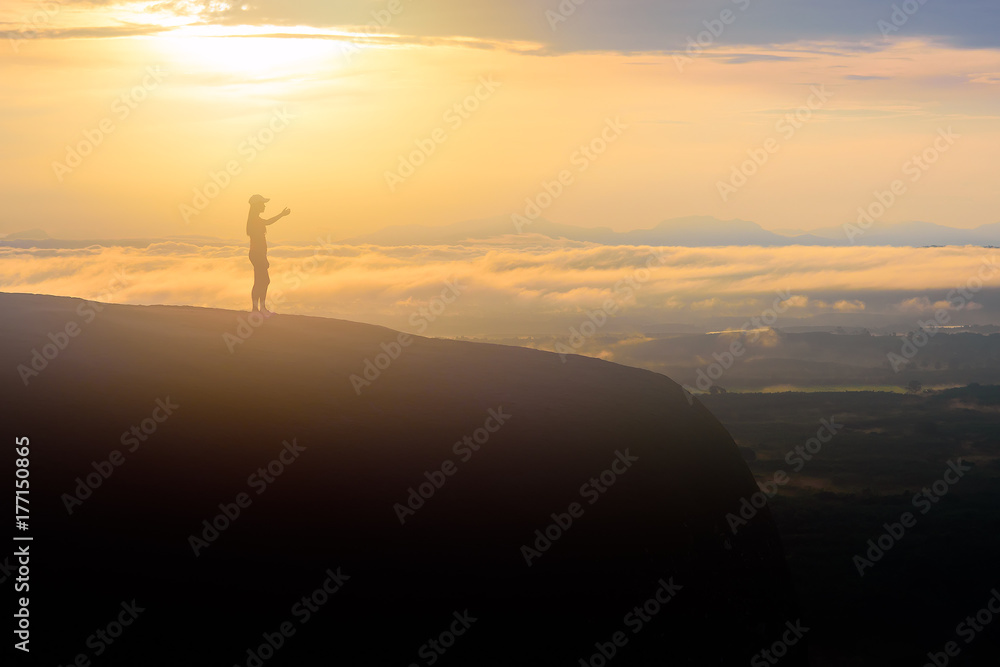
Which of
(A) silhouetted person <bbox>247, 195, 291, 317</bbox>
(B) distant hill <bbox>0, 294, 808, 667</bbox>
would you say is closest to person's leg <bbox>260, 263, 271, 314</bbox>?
(A) silhouetted person <bbox>247, 195, 291, 317</bbox>

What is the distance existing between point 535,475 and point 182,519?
8155 millimetres

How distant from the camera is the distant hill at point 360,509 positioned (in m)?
17.7

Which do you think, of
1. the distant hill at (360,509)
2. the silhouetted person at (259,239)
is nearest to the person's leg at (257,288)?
the silhouetted person at (259,239)

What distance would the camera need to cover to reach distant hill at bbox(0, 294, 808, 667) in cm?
1772

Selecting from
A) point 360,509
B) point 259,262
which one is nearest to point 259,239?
point 259,262

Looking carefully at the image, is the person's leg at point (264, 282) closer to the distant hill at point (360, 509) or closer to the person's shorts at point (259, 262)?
the person's shorts at point (259, 262)

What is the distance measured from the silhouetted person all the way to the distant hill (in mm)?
1866

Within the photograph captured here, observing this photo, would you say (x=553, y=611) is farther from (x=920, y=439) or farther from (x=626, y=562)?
(x=920, y=439)

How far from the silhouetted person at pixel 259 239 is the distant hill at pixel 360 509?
1866 mm

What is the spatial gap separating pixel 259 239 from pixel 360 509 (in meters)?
11.5

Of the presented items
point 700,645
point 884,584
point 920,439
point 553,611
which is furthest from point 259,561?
point 920,439

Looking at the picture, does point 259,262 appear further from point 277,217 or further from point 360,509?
point 360,509

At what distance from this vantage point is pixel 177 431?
2070 cm

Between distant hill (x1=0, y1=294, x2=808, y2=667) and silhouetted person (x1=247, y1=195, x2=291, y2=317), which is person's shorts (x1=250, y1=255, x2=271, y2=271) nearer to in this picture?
silhouetted person (x1=247, y1=195, x2=291, y2=317)
